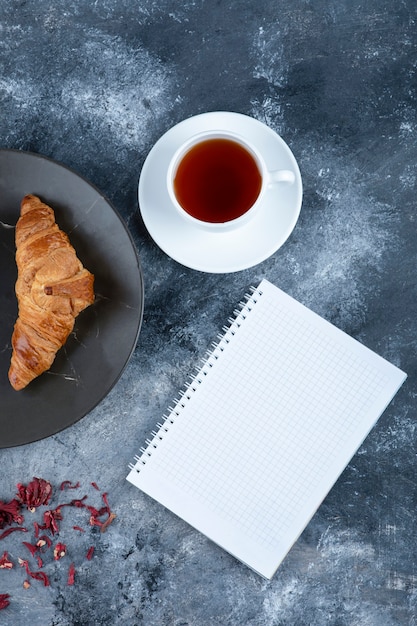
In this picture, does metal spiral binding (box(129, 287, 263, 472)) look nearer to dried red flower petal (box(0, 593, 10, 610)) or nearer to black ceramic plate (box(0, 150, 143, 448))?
black ceramic plate (box(0, 150, 143, 448))

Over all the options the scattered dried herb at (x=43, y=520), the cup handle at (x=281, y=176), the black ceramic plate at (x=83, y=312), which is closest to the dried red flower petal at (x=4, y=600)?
the scattered dried herb at (x=43, y=520)

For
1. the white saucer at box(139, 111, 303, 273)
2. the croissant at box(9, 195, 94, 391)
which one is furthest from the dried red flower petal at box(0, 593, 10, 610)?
the white saucer at box(139, 111, 303, 273)

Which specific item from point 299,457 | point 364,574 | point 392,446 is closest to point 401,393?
point 392,446

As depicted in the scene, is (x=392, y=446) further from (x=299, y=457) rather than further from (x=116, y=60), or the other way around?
(x=116, y=60)

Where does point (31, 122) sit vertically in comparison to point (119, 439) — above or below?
above

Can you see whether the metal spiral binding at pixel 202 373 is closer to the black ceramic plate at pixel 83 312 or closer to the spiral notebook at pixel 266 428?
the spiral notebook at pixel 266 428

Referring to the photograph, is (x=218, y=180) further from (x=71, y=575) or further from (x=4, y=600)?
(x=4, y=600)

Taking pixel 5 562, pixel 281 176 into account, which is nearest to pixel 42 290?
pixel 281 176
